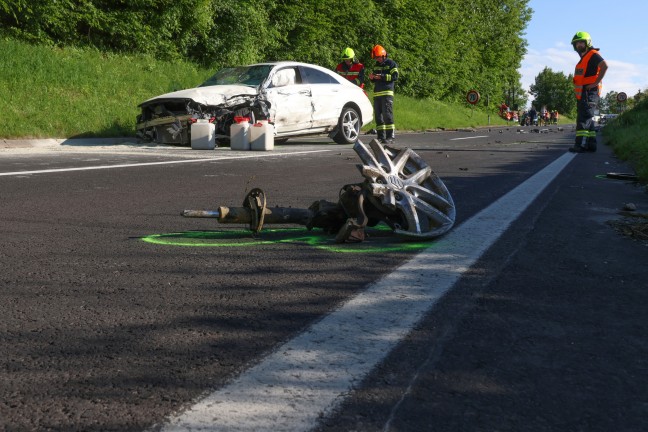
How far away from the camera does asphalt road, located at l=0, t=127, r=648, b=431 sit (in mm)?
1779

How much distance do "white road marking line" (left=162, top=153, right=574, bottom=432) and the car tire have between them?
1212 centimetres

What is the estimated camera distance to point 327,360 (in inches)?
82.3

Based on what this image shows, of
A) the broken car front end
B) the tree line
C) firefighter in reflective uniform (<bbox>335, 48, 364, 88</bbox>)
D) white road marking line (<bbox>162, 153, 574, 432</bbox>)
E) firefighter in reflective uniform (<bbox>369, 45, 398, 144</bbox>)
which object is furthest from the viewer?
firefighter in reflective uniform (<bbox>335, 48, 364, 88</bbox>)

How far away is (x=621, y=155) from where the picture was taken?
1235 centimetres

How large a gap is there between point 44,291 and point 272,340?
42.3 inches

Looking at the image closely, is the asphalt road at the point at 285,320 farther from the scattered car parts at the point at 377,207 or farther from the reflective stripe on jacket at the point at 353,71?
the reflective stripe on jacket at the point at 353,71

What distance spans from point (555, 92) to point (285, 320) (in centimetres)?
13771

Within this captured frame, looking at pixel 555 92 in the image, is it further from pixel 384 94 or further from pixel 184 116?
pixel 184 116

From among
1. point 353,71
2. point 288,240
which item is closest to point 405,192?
point 288,240

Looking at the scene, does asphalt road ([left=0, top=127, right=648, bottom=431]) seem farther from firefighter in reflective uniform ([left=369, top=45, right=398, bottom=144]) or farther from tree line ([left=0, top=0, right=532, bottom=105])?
tree line ([left=0, top=0, right=532, bottom=105])

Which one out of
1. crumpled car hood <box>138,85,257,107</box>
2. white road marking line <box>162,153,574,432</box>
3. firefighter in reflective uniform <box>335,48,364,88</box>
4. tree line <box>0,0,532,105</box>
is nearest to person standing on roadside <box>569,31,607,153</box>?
crumpled car hood <box>138,85,257,107</box>

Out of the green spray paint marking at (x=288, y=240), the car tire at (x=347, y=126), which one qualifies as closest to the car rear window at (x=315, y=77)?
the car tire at (x=347, y=126)

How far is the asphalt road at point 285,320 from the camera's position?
1779mm

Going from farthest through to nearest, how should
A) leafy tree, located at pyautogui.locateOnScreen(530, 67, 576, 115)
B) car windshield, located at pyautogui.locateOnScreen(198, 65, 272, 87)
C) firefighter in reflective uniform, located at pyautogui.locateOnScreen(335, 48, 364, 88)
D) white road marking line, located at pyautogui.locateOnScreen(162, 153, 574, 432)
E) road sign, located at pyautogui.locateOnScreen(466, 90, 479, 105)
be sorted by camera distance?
1. leafy tree, located at pyautogui.locateOnScreen(530, 67, 576, 115)
2. road sign, located at pyautogui.locateOnScreen(466, 90, 479, 105)
3. firefighter in reflective uniform, located at pyautogui.locateOnScreen(335, 48, 364, 88)
4. car windshield, located at pyautogui.locateOnScreen(198, 65, 272, 87)
5. white road marking line, located at pyautogui.locateOnScreen(162, 153, 574, 432)
